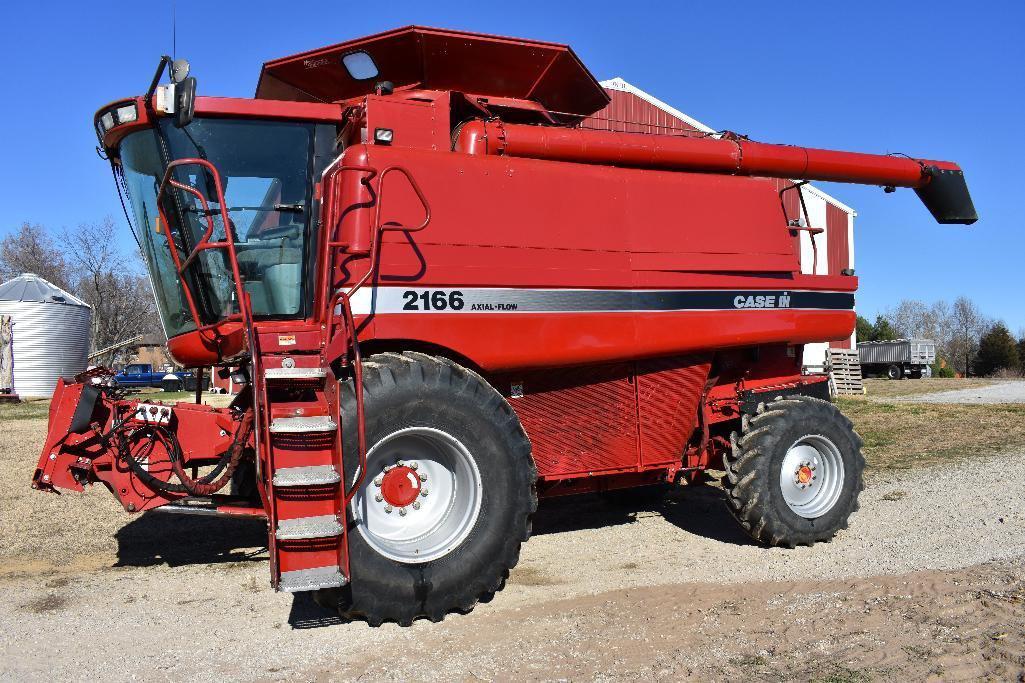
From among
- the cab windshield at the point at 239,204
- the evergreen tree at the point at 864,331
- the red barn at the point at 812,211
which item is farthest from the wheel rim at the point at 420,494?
the evergreen tree at the point at 864,331

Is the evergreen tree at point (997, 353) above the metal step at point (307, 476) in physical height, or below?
above

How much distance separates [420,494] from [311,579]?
933mm

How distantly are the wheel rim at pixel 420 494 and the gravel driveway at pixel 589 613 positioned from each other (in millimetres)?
446

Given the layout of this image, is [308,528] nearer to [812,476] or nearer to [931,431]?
[812,476]

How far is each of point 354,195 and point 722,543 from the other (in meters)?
3.59

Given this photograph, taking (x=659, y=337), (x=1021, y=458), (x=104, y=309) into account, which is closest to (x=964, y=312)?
(x=104, y=309)

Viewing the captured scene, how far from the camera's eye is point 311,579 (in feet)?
12.6

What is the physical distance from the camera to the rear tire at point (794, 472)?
5598mm

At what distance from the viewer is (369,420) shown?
4.29 meters

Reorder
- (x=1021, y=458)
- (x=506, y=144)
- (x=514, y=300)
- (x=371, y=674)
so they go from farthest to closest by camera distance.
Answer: (x=1021, y=458) < (x=506, y=144) < (x=514, y=300) < (x=371, y=674)

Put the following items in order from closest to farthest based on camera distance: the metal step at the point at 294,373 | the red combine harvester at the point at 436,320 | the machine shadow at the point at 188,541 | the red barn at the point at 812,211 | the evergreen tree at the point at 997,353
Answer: the metal step at the point at 294,373 < the red combine harvester at the point at 436,320 < the machine shadow at the point at 188,541 < the red barn at the point at 812,211 < the evergreen tree at the point at 997,353

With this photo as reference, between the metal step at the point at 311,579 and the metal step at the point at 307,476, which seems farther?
the metal step at the point at 307,476

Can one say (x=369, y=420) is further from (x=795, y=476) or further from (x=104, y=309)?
(x=104, y=309)

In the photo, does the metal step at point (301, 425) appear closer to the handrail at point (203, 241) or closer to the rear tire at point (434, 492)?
the rear tire at point (434, 492)
